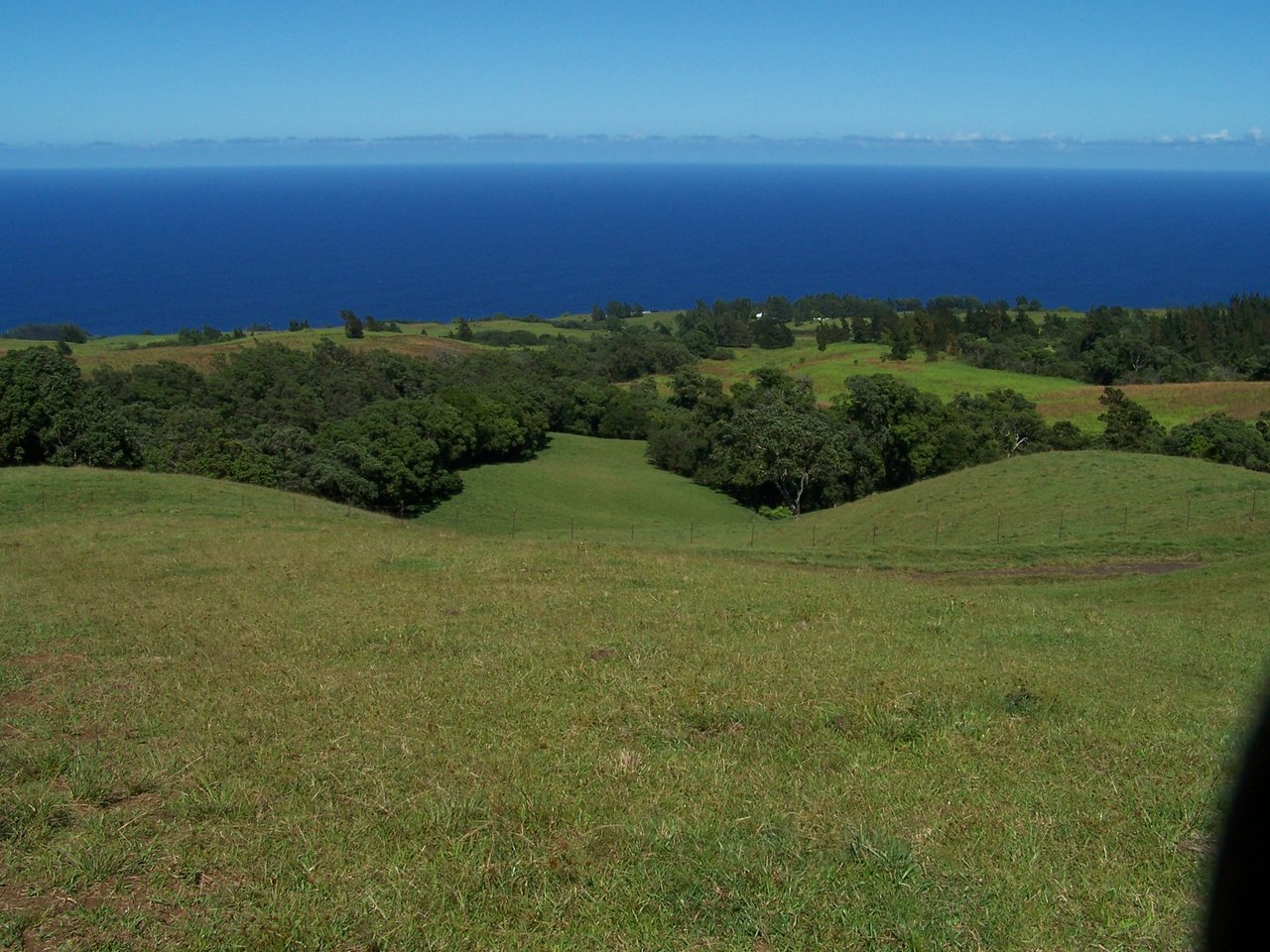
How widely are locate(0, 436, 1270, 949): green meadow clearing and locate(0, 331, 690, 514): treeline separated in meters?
25.2

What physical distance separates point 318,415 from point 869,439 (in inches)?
1548

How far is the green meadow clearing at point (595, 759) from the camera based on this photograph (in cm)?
562

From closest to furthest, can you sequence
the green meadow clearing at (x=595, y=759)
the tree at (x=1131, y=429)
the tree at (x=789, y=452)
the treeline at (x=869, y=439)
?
the green meadow clearing at (x=595, y=759)
the treeline at (x=869, y=439)
the tree at (x=789, y=452)
the tree at (x=1131, y=429)

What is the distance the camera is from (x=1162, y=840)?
650 centimetres

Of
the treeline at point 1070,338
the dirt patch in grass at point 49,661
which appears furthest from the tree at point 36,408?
the treeline at point 1070,338

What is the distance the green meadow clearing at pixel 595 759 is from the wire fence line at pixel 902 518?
33.0 ft

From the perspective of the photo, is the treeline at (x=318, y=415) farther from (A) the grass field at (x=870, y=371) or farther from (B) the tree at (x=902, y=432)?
(B) the tree at (x=902, y=432)

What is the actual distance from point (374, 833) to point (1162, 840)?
543 centimetres

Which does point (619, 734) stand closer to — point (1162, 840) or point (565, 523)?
point (1162, 840)

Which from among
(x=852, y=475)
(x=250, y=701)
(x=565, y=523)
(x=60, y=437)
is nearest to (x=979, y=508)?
(x=565, y=523)

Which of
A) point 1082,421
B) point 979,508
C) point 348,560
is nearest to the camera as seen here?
point 348,560

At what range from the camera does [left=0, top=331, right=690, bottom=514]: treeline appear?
1585 inches

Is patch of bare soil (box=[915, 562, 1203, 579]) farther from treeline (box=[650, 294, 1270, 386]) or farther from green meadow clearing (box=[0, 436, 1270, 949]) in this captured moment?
treeline (box=[650, 294, 1270, 386])

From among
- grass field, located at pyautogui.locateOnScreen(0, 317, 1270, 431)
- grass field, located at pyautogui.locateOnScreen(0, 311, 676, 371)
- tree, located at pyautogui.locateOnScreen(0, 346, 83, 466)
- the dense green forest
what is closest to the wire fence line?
tree, located at pyautogui.locateOnScreen(0, 346, 83, 466)
